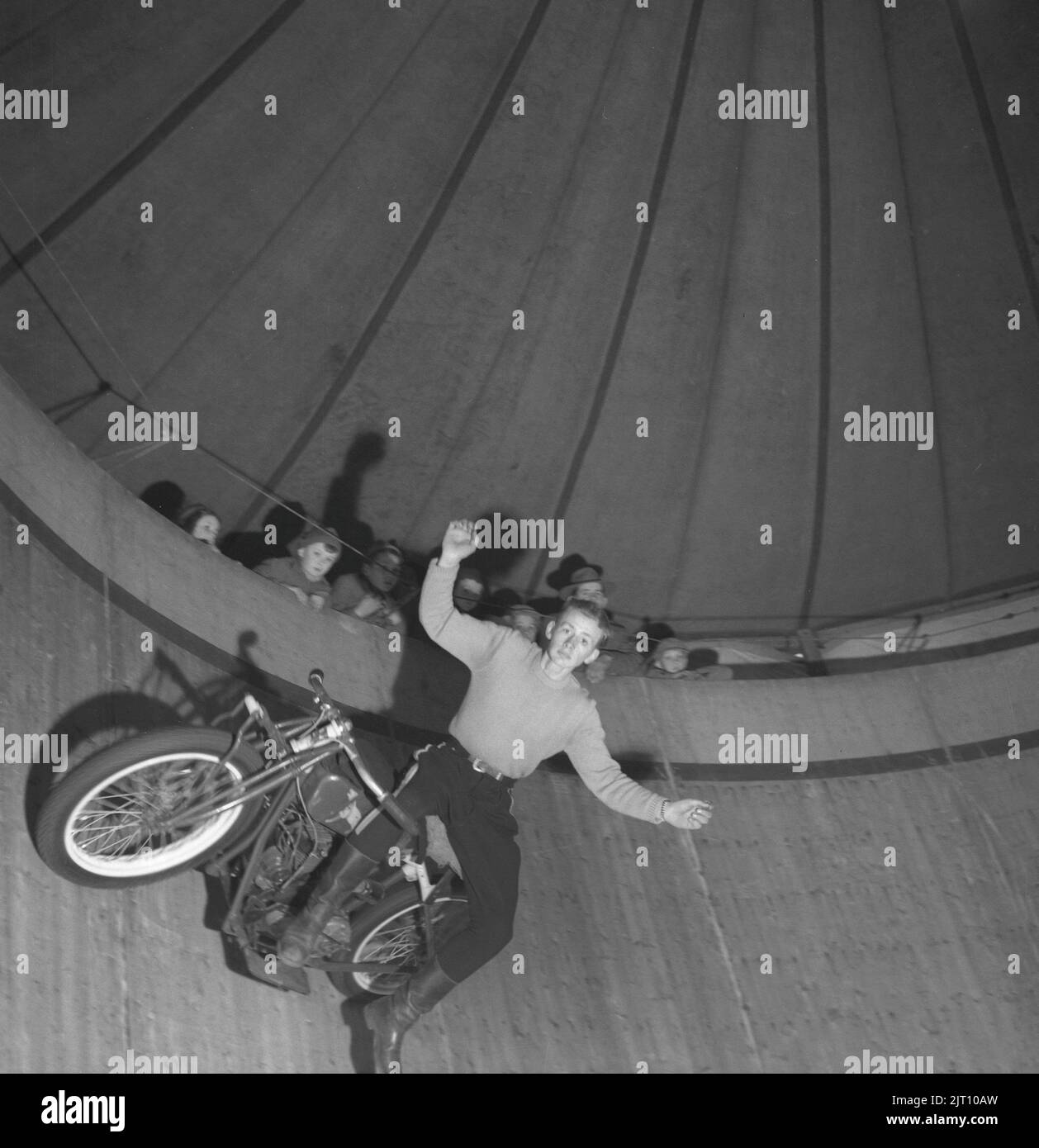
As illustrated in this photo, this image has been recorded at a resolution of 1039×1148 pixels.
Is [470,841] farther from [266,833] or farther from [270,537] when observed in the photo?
[270,537]

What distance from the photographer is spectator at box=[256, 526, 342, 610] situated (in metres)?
6.72

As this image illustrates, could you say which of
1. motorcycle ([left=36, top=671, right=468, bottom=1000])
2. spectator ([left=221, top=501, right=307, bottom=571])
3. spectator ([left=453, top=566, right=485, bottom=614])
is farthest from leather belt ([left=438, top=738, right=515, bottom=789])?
spectator ([left=221, top=501, right=307, bottom=571])

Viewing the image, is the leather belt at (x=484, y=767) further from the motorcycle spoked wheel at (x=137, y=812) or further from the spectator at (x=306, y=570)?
the spectator at (x=306, y=570)

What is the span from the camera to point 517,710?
4.19 m

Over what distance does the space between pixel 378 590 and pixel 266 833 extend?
3479mm

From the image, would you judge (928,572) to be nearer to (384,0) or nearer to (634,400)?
(634,400)

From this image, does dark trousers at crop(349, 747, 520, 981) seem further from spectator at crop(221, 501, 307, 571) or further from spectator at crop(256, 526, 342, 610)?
spectator at crop(221, 501, 307, 571)

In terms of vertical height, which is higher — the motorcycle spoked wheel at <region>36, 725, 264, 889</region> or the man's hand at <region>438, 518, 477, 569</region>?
the man's hand at <region>438, 518, 477, 569</region>

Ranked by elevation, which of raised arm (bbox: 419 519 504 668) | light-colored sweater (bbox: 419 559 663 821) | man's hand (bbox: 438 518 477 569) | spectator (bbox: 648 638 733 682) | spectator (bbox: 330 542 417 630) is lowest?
light-colored sweater (bbox: 419 559 663 821)

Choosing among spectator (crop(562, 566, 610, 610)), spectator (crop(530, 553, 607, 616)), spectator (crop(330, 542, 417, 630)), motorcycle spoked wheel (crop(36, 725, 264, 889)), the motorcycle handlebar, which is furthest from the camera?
spectator (crop(530, 553, 607, 616))

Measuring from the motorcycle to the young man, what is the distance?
0.10 metres

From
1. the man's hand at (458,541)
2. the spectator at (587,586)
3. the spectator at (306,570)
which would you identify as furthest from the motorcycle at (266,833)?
the spectator at (587,586)

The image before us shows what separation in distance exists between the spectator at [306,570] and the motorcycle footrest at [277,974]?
110 inches
